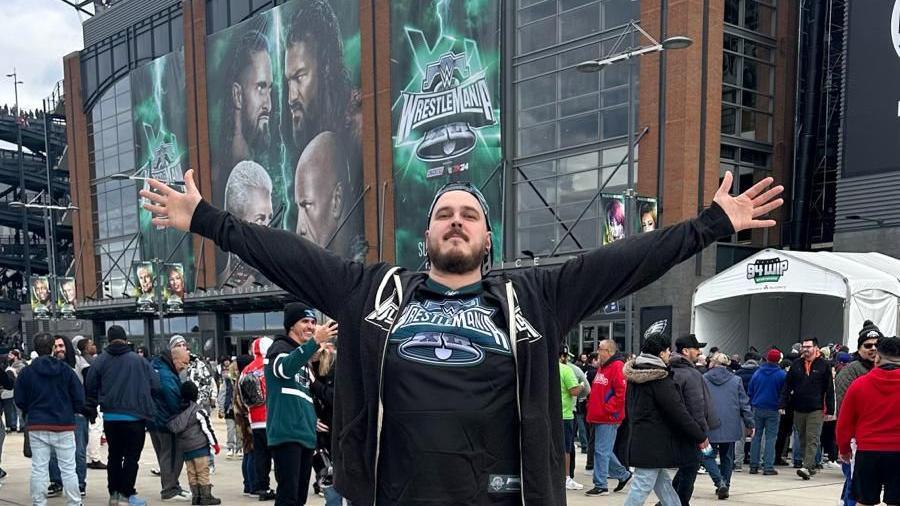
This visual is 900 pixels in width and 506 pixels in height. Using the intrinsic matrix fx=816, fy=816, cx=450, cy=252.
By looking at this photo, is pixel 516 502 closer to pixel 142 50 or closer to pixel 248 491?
pixel 248 491

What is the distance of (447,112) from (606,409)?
69.1 feet

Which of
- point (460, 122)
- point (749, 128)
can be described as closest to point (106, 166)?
point (460, 122)

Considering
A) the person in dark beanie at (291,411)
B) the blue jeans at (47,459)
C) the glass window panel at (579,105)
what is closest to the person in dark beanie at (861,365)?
the person in dark beanie at (291,411)

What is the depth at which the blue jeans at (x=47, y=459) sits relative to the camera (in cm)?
826

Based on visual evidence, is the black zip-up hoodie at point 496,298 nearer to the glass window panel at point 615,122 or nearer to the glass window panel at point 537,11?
the glass window panel at point 615,122

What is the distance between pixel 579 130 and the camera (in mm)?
26719

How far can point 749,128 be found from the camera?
26734 mm

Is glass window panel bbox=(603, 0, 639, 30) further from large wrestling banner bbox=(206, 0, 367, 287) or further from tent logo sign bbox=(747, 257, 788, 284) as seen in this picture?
large wrestling banner bbox=(206, 0, 367, 287)

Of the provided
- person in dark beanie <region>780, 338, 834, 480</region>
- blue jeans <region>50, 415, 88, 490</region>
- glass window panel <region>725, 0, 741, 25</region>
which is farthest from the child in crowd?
glass window panel <region>725, 0, 741, 25</region>

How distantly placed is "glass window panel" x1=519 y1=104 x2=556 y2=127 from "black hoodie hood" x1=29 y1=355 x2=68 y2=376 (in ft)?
70.1

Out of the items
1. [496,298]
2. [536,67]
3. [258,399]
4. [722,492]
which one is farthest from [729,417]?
[536,67]

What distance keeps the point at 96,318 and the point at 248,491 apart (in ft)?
145

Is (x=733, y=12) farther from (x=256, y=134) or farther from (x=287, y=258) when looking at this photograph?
(x=287, y=258)

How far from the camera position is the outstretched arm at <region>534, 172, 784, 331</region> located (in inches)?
112
